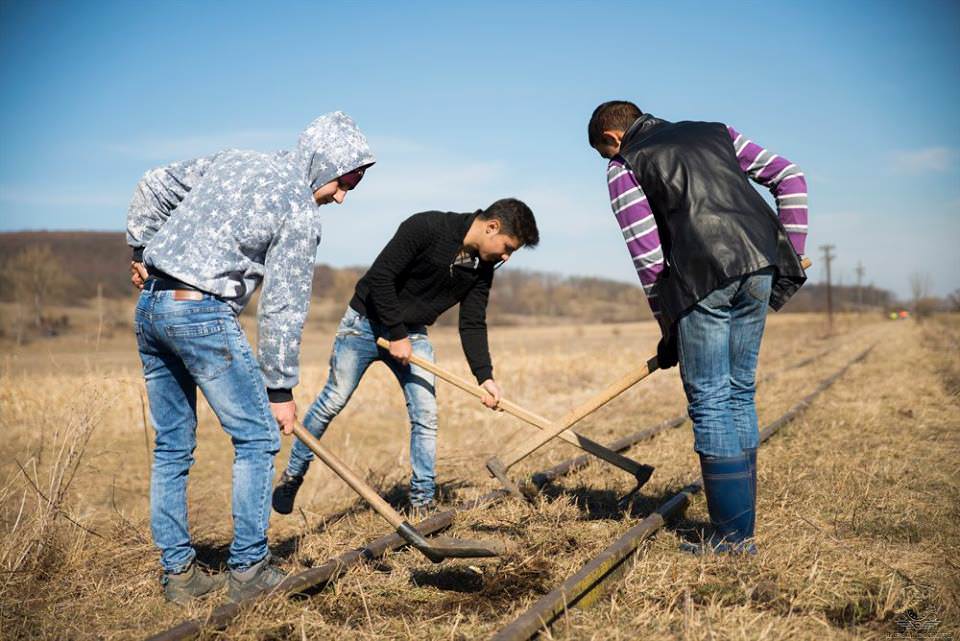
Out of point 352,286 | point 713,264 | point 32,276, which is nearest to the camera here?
point 713,264

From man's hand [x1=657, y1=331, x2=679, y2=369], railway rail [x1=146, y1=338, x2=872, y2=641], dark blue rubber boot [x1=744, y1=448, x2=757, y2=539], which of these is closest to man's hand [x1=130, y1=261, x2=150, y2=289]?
railway rail [x1=146, y1=338, x2=872, y2=641]

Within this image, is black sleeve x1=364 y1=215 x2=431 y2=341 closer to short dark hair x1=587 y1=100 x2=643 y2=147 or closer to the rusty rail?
short dark hair x1=587 y1=100 x2=643 y2=147

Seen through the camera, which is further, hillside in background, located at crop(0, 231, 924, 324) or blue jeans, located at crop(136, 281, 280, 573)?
hillside in background, located at crop(0, 231, 924, 324)

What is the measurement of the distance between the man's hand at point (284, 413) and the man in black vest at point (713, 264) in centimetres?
187

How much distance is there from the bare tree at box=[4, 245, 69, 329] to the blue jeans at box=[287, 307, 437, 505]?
47.0 m

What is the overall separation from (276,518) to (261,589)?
383 centimetres

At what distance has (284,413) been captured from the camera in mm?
3465

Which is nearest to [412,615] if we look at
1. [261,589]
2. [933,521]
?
[261,589]

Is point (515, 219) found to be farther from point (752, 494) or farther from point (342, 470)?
→ point (752, 494)

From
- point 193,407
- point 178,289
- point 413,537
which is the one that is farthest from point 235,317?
point 413,537

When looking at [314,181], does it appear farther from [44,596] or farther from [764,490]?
[764,490]

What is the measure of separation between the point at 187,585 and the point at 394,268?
7.36 ft

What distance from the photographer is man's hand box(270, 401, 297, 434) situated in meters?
3.45

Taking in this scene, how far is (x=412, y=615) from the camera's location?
3.25m
